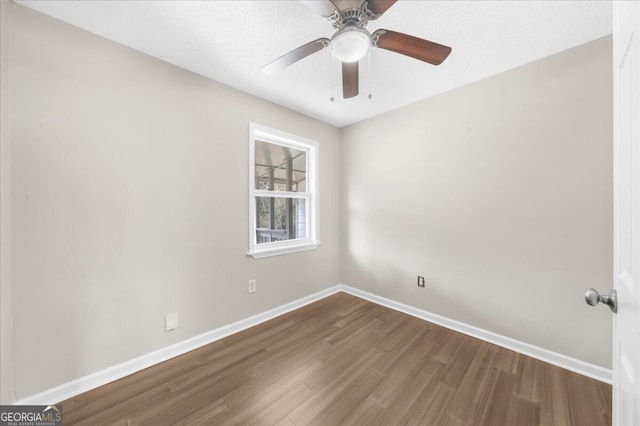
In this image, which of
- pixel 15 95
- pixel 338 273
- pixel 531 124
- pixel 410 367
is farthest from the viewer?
pixel 338 273

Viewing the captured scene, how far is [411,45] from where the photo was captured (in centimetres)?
133

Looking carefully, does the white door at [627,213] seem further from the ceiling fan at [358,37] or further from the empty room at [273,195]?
the ceiling fan at [358,37]

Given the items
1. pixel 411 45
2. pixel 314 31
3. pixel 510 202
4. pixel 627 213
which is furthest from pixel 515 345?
pixel 314 31

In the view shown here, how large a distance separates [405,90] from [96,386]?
3500mm

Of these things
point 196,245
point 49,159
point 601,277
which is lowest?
point 601,277

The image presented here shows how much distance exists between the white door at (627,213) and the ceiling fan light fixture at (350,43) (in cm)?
93

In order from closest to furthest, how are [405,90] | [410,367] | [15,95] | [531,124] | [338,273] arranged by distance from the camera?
[15,95]
[410,367]
[531,124]
[405,90]
[338,273]

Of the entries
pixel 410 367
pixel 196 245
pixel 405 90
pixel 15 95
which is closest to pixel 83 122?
pixel 15 95

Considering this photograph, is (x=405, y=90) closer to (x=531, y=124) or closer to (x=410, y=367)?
(x=531, y=124)

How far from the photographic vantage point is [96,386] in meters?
1.60

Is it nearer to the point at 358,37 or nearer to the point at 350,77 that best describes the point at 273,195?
the point at 350,77

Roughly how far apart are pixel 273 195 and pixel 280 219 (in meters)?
0.35

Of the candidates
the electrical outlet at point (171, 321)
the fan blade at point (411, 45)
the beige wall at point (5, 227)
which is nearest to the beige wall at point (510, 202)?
the fan blade at point (411, 45)

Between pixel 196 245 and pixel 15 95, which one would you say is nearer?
pixel 15 95
